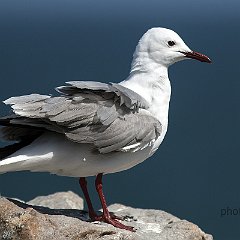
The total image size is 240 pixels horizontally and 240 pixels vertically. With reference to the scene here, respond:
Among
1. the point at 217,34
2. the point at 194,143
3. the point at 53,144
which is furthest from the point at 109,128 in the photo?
the point at 217,34

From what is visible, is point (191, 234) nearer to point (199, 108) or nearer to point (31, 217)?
point (31, 217)

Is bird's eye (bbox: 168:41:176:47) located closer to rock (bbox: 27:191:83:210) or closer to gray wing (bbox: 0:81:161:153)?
gray wing (bbox: 0:81:161:153)

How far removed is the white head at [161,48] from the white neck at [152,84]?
37 mm

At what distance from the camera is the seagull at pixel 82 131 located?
9023 mm

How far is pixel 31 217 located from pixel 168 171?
5452 centimetres

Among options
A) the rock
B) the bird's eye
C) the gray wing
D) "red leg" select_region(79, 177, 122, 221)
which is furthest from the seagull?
the rock

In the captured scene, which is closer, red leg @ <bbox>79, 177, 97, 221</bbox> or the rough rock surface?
the rough rock surface

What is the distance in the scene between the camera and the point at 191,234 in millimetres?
9484

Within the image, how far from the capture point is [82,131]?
29.9 feet

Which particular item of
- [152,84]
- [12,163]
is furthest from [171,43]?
[12,163]

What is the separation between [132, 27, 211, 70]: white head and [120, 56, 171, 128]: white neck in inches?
1.4

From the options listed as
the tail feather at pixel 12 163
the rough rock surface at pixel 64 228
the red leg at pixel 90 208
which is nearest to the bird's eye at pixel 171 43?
the red leg at pixel 90 208

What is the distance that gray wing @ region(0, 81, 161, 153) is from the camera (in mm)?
8969

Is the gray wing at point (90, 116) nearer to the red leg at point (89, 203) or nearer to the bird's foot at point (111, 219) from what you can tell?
the bird's foot at point (111, 219)
